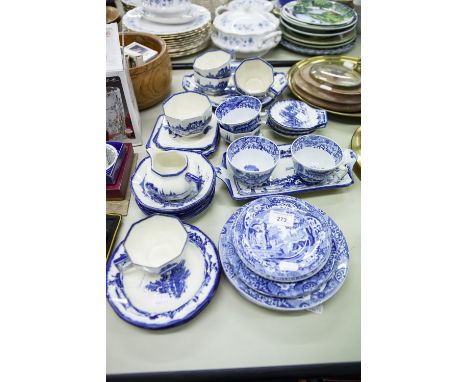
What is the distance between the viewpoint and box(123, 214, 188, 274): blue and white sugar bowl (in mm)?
749

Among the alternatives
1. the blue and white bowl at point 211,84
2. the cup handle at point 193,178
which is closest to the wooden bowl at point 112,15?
the blue and white bowl at point 211,84

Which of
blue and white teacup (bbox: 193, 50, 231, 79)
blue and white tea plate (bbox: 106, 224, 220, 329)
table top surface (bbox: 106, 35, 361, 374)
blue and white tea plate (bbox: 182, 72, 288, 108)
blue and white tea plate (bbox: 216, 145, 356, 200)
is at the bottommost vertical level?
table top surface (bbox: 106, 35, 361, 374)

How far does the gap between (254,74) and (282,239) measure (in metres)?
0.78

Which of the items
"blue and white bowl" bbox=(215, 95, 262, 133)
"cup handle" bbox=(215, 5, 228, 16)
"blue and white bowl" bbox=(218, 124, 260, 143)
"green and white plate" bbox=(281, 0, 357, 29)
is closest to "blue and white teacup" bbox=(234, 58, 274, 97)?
"blue and white bowl" bbox=(215, 95, 262, 133)

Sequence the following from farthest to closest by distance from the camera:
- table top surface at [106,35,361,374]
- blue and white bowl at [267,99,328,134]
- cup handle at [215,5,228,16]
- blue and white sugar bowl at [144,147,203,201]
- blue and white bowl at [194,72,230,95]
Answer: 1. cup handle at [215,5,228,16]
2. blue and white bowl at [194,72,230,95]
3. blue and white bowl at [267,99,328,134]
4. blue and white sugar bowl at [144,147,203,201]
5. table top surface at [106,35,361,374]

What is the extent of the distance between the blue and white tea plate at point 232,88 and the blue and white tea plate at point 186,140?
0.15 meters

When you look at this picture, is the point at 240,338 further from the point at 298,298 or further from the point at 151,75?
the point at 151,75

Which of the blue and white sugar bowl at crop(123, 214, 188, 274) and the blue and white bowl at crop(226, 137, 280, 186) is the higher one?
the blue and white bowl at crop(226, 137, 280, 186)

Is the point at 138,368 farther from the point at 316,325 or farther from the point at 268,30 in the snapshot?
the point at 268,30

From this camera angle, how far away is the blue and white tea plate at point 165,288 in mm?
680

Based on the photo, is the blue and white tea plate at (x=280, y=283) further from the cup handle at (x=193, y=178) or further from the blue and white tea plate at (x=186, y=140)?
the blue and white tea plate at (x=186, y=140)

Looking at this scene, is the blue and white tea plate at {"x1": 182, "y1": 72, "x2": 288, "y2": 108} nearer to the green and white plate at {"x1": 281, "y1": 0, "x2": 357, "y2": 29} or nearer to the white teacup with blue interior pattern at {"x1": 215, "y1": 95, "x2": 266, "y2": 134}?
the white teacup with blue interior pattern at {"x1": 215, "y1": 95, "x2": 266, "y2": 134}

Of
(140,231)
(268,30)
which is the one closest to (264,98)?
(268,30)

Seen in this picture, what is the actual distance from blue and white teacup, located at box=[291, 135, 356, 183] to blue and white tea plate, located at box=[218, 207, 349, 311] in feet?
0.64
